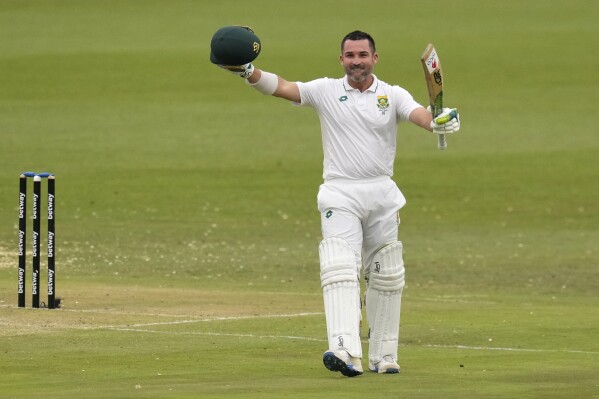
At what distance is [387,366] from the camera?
10.7 metres

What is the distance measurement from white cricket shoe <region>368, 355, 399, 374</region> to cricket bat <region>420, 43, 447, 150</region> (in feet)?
4.50

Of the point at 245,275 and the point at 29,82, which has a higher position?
the point at 29,82

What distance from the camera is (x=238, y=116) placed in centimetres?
4031

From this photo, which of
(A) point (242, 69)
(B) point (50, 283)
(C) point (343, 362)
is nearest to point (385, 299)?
(C) point (343, 362)

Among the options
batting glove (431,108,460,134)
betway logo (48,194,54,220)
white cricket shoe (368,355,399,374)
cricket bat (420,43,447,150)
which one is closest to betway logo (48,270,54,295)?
betway logo (48,194,54,220)

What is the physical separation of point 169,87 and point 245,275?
26.1 metres

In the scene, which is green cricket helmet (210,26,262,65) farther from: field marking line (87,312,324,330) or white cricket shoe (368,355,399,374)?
field marking line (87,312,324,330)

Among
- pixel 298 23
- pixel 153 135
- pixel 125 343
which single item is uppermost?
pixel 298 23

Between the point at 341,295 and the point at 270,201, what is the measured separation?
58.8 ft

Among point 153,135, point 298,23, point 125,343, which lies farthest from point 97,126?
point 125,343

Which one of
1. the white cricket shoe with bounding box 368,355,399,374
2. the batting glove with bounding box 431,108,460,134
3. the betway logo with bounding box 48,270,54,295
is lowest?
the white cricket shoe with bounding box 368,355,399,374

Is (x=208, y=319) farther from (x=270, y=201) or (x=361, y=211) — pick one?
(x=270, y=201)

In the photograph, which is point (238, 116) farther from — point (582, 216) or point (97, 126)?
point (582, 216)

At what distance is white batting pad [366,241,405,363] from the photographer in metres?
10.8
